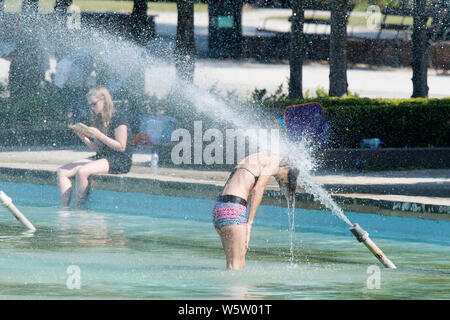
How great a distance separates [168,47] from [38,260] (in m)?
12.9

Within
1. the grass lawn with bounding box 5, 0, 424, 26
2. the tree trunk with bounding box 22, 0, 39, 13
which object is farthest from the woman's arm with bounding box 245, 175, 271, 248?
the grass lawn with bounding box 5, 0, 424, 26

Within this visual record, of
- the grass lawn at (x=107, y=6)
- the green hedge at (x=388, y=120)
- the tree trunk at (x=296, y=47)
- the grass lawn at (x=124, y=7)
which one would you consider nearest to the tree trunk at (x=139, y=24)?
the tree trunk at (x=296, y=47)

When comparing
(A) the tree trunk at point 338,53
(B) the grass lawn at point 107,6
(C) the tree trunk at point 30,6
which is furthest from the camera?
(B) the grass lawn at point 107,6

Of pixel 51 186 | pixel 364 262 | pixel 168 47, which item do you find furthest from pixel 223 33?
pixel 364 262

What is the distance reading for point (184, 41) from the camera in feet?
60.5

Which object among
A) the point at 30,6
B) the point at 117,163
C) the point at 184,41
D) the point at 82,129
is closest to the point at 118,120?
the point at 82,129

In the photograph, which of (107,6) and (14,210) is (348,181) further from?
(107,6)

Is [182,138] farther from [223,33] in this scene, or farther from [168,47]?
[223,33]

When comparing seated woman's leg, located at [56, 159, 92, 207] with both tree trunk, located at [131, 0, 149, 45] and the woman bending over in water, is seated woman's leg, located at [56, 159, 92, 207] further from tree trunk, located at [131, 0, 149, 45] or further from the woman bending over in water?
tree trunk, located at [131, 0, 149, 45]

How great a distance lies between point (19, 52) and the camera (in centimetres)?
2125

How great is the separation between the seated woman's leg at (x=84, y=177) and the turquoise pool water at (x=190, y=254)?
0.54ft

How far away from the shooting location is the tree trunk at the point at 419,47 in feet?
59.6

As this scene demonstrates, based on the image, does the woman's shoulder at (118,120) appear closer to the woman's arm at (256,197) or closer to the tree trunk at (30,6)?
the woman's arm at (256,197)

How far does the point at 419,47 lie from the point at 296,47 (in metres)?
2.14
